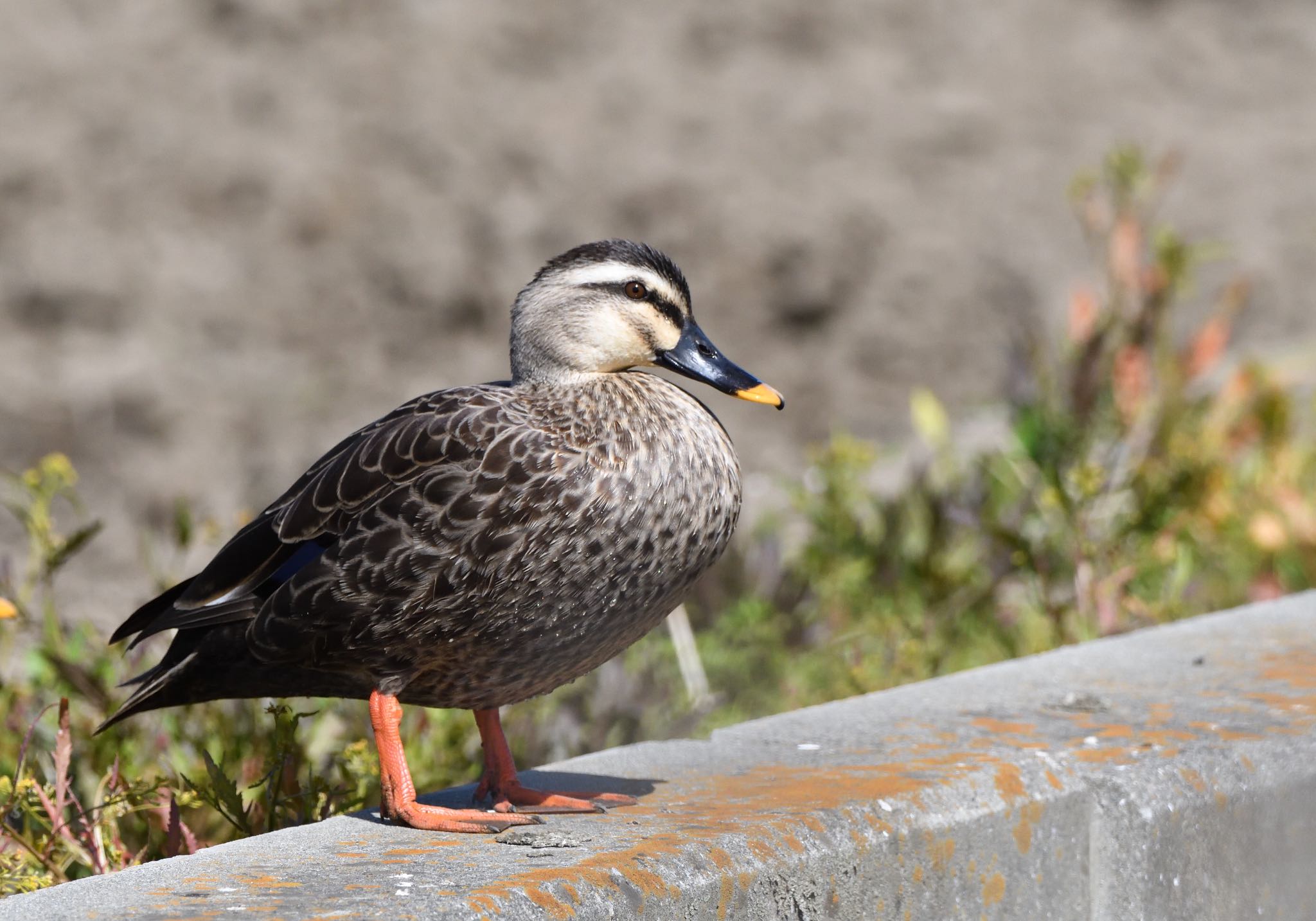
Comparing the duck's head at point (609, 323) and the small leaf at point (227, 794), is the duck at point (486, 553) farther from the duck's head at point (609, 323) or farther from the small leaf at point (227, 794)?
the small leaf at point (227, 794)

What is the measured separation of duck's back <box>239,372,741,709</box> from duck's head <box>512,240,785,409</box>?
0.19 m

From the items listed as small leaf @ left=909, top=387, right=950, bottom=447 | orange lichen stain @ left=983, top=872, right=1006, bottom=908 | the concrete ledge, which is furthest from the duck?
small leaf @ left=909, top=387, right=950, bottom=447

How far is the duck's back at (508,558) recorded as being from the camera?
8.41 feet

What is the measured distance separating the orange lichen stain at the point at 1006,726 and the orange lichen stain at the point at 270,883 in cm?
129

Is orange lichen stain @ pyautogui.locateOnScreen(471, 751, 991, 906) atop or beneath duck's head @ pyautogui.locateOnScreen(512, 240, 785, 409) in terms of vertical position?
beneath

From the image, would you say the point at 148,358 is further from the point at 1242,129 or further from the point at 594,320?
the point at 1242,129

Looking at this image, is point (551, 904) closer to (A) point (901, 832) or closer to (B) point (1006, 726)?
(A) point (901, 832)

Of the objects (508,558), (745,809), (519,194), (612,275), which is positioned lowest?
(745,809)

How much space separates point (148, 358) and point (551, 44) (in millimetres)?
2288

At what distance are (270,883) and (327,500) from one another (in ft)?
2.50

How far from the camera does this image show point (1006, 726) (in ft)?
9.60

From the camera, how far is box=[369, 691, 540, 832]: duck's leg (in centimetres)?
251

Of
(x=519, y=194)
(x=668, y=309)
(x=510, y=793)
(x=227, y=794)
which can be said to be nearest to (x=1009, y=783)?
(x=510, y=793)

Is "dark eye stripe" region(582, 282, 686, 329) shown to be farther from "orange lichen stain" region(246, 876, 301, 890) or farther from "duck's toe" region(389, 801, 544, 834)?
"orange lichen stain" region(246, 876, 301, 890)
